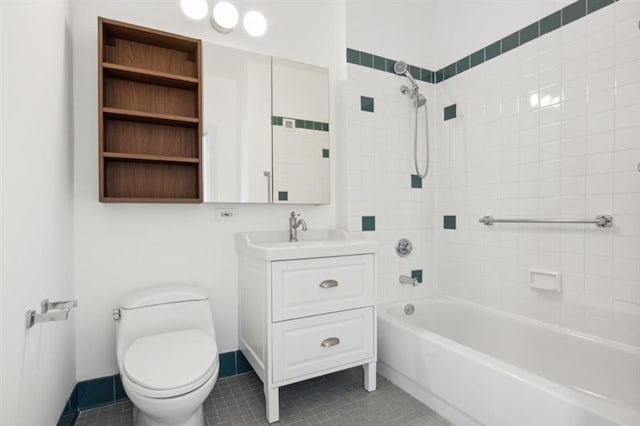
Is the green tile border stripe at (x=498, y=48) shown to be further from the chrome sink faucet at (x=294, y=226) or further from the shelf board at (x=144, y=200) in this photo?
the shelf board at (x=144, y=200)

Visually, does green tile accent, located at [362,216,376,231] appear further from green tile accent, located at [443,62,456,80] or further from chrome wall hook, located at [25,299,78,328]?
chrome wall hook, located at [25,299,78,328]

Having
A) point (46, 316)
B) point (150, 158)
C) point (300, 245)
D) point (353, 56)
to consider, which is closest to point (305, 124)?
point (353, 56)

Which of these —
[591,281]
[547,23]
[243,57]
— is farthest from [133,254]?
[547,23]

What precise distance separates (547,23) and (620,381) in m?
1.79

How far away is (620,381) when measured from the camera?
4.78ft

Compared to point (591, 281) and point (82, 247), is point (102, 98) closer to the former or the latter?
point (82, 247)

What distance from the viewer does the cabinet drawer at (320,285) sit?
1571 millimetres

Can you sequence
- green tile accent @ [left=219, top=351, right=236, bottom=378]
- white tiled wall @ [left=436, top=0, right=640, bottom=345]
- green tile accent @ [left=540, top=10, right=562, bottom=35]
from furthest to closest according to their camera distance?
green tile accent @ [left=219, top=351, right=236, bottom=378]
green tile accent @ [left=540, top=10, right=562, bottom=35]
white tiled wall @ [left=436, top=0, right=640, bottom=345]

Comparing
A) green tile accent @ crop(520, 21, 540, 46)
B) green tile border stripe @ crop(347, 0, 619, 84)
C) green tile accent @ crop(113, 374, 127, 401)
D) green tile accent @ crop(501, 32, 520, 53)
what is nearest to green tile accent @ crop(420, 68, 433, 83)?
green tile border stripe @ crop(347, 0, 619, 84)

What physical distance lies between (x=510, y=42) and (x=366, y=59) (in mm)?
→ 864

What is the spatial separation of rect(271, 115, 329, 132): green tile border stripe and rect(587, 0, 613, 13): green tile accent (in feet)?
4.73

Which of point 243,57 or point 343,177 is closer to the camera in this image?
point 243,57

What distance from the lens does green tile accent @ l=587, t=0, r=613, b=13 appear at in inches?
62.0

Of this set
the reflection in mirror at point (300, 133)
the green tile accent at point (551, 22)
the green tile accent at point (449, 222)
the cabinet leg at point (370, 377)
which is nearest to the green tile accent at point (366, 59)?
the reflection in mirror at point (300, 133)
